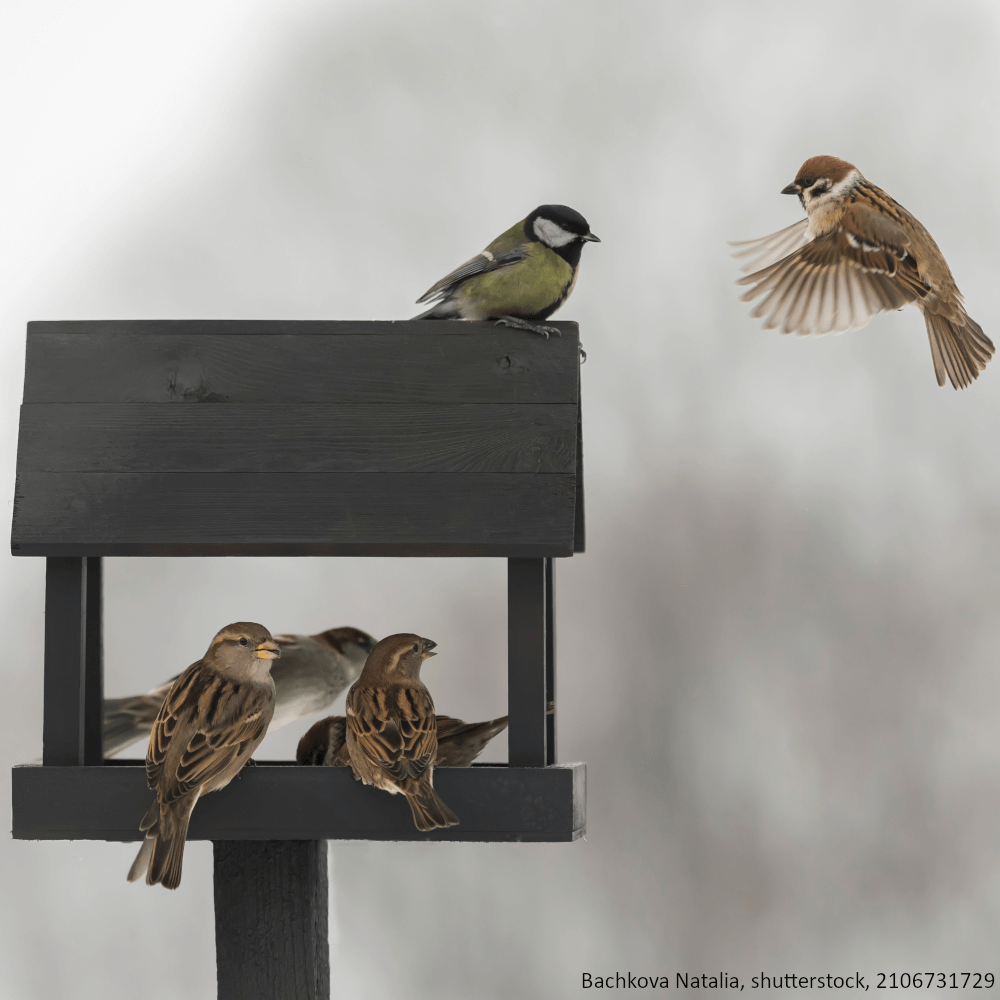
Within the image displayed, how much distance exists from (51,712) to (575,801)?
0.50m

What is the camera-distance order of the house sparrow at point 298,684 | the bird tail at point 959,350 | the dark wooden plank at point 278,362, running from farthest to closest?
the bird tail at point 959,350 → the house sparrow at point 298,684 → the dark wooden plank at point 278,362

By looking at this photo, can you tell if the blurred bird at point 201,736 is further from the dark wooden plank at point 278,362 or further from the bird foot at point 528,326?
the bird foot at point 528,326

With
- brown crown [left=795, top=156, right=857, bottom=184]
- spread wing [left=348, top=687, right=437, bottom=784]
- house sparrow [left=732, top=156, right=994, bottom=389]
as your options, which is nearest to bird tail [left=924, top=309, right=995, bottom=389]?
house sparrow [left=732, top=156, right=994, bottom=389]

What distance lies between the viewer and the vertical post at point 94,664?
119 centimetres

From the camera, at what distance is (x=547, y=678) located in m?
1.27

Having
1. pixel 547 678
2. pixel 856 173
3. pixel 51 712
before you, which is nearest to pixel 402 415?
pixel 547 678

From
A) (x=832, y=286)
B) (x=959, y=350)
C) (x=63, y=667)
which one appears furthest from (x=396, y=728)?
(x=959, y=350)

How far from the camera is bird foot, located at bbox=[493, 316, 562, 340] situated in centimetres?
→ 117

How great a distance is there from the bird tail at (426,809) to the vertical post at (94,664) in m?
0.35

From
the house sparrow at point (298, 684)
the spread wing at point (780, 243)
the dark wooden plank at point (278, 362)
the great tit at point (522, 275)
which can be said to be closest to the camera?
the dark wooden plank at point (278, 362)

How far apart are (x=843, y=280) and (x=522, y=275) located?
1.66 ft

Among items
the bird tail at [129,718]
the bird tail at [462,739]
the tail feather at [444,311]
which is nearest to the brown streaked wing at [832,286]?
the tail feather at [444,311]

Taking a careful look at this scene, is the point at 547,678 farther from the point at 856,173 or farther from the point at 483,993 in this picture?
the point at 483,993

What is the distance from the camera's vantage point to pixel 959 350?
1600mm
